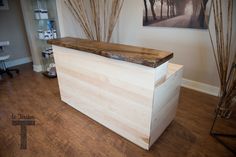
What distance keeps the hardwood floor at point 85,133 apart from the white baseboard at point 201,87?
11 cm

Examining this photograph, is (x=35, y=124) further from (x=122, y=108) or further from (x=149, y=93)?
(x=149, y=93)

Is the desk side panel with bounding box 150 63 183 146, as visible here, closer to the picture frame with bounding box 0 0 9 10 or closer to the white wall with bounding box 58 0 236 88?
the white wall with bounding box 58 0 236 88

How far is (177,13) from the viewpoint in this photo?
244 centimetres

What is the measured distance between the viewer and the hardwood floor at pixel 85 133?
4.93 feet

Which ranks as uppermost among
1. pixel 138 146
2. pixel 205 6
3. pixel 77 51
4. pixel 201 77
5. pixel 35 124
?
pixel 205 6

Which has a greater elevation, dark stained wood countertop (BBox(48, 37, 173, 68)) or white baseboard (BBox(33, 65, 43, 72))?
dark stained wood countertop (BBox(48, 37, 173, 68))

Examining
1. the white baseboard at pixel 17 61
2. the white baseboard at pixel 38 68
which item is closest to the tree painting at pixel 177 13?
the white baseboard at pixel 38 68

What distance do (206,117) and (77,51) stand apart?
1754 mm

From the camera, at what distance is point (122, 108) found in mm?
1531

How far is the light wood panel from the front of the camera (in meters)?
1.29

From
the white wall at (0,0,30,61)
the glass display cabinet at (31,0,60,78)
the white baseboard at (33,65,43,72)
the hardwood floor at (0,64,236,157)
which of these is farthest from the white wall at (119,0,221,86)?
the white wall at (0,0,30,61)

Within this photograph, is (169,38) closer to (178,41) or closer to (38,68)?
(178,41)

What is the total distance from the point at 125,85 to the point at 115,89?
0.47ft

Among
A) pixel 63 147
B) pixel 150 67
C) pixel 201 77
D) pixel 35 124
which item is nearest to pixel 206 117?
pixel 201 77
